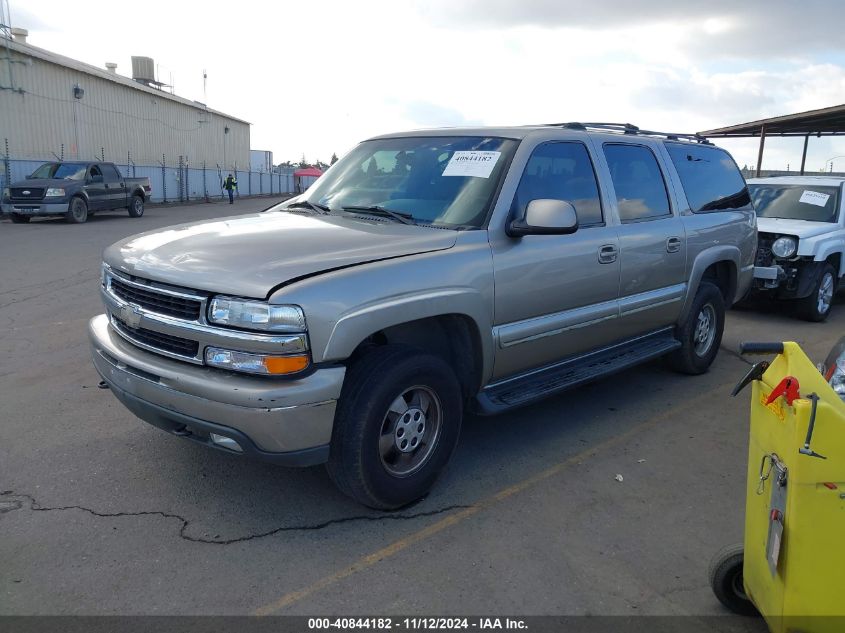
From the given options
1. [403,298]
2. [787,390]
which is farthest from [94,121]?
[787,390]

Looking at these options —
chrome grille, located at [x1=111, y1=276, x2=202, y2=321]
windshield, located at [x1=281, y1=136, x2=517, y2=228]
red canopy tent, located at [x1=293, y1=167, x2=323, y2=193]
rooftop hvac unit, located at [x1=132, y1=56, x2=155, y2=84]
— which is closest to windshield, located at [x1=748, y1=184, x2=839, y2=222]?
windshield, located at [x1=281, y1=136, x2=517, y2=228]

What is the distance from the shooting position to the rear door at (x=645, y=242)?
493 cm

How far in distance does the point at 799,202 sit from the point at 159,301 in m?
8.97

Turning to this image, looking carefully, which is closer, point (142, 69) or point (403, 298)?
point (403, 298)

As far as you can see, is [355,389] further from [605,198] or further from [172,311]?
[605,198]

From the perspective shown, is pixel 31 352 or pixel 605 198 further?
pixel 31 352

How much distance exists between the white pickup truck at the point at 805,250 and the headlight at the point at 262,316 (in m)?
7.12

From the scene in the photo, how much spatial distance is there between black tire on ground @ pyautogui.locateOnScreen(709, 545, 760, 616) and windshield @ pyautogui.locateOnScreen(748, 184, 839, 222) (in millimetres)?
7579

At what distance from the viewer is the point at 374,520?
3549mm

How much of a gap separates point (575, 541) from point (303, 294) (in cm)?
177

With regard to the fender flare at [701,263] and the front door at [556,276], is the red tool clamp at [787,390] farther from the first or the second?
the fender flare at [701,263]

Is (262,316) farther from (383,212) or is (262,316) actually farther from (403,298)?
(383,212)

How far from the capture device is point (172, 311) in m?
3.30

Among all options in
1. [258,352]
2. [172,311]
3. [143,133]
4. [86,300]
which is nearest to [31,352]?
[86,300]
